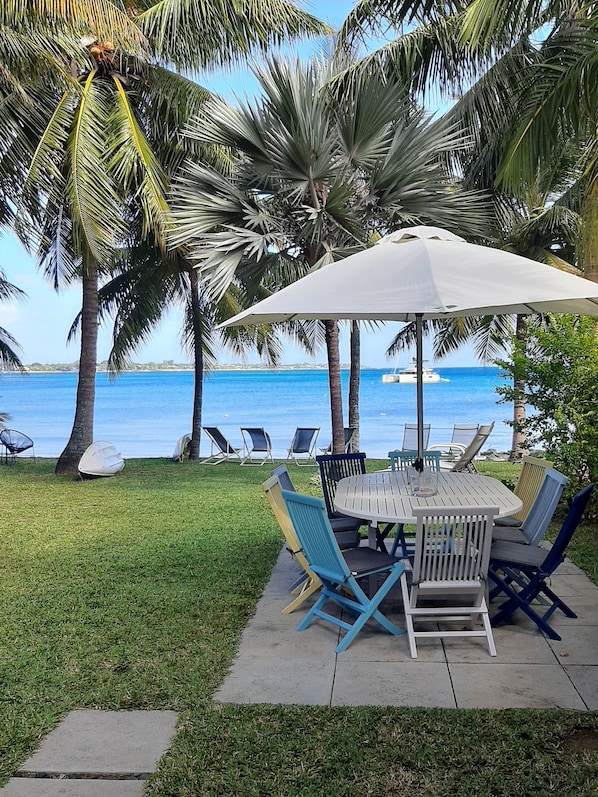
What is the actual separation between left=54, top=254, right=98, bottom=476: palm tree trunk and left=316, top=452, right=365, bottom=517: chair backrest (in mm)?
7351

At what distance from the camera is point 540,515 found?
506 cm

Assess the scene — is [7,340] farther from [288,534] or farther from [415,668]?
[415,668]

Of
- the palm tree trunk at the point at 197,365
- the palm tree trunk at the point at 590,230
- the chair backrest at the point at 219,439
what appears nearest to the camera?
the palm tree trunk at the point at 590,230

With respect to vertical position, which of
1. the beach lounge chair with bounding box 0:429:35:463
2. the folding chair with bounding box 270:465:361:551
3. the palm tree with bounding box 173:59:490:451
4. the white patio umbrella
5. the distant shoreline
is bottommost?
the distant shoreline

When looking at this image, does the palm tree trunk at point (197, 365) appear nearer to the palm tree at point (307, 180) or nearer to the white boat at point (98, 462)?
the white boat at point (98, 462)

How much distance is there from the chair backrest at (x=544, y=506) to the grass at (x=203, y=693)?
92 cm

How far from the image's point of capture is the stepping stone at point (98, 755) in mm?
2889

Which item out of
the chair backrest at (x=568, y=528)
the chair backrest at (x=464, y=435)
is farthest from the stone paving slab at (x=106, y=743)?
the chair backrest at (x=464, y=435)

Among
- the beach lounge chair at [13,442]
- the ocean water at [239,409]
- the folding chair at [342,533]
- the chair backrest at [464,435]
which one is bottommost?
the ocean water at [239,409]

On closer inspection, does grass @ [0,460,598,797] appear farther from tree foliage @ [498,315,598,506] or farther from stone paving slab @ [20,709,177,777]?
tree foliage @ [498,315,598,506]

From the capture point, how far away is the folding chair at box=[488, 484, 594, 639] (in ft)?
14.1

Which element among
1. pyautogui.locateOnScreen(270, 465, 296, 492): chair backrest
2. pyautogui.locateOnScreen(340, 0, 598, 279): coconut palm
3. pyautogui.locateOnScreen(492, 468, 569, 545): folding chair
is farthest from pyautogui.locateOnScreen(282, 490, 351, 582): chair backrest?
pyautogui.locateOnScreen(340, 0, 598, 279): coconut palm

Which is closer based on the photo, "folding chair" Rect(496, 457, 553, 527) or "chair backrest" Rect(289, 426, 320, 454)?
"folding chair" Rect(496, 457, 553, 527)

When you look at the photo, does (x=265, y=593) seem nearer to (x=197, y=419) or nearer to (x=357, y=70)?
(x=357, y=70)
